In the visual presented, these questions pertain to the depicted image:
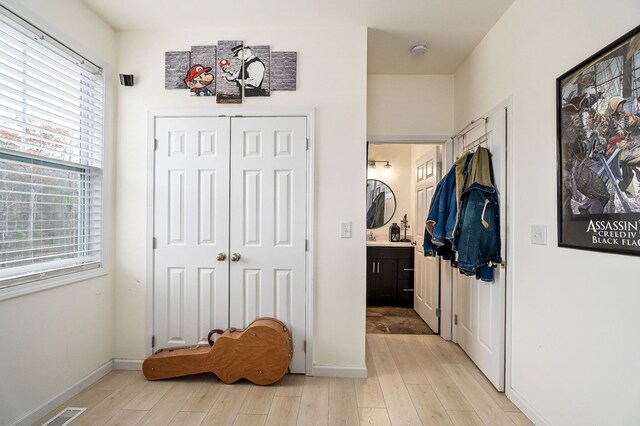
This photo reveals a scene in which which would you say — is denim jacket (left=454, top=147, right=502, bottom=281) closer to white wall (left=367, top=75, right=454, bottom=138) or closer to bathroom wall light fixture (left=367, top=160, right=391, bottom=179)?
white wall (left=367, top=75, right=454, bottom=138)

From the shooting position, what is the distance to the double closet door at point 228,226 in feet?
7.57

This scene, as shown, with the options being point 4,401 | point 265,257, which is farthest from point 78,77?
point 4,401

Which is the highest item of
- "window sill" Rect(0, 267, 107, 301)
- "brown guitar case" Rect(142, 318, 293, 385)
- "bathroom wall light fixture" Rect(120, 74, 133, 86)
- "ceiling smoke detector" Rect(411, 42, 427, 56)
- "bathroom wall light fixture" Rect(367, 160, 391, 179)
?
"ceiling smoke detector" Rect(411, 42, 427, 56)

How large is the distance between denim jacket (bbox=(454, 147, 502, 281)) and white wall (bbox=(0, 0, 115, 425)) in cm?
269

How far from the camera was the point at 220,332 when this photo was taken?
2.23m

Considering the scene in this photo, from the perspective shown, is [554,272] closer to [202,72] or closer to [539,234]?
[539,234]

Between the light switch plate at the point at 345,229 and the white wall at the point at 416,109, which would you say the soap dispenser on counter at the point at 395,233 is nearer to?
the white wall at the point at 416,109

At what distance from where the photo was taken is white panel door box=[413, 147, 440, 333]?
3176mm

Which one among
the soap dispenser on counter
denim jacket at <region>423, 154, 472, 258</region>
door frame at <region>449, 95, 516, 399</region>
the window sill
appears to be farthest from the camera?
the soap dispenser on counter

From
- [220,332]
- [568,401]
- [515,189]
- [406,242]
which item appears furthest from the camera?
[406,242]

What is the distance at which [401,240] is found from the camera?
455cm

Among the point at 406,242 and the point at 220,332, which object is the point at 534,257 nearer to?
the point at 220,332

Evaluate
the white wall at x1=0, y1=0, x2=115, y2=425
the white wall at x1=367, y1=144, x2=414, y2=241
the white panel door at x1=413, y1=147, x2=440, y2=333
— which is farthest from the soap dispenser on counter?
the white wall at x1=0, y1=0, x2=115, y2=425

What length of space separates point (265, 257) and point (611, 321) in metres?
1.98
